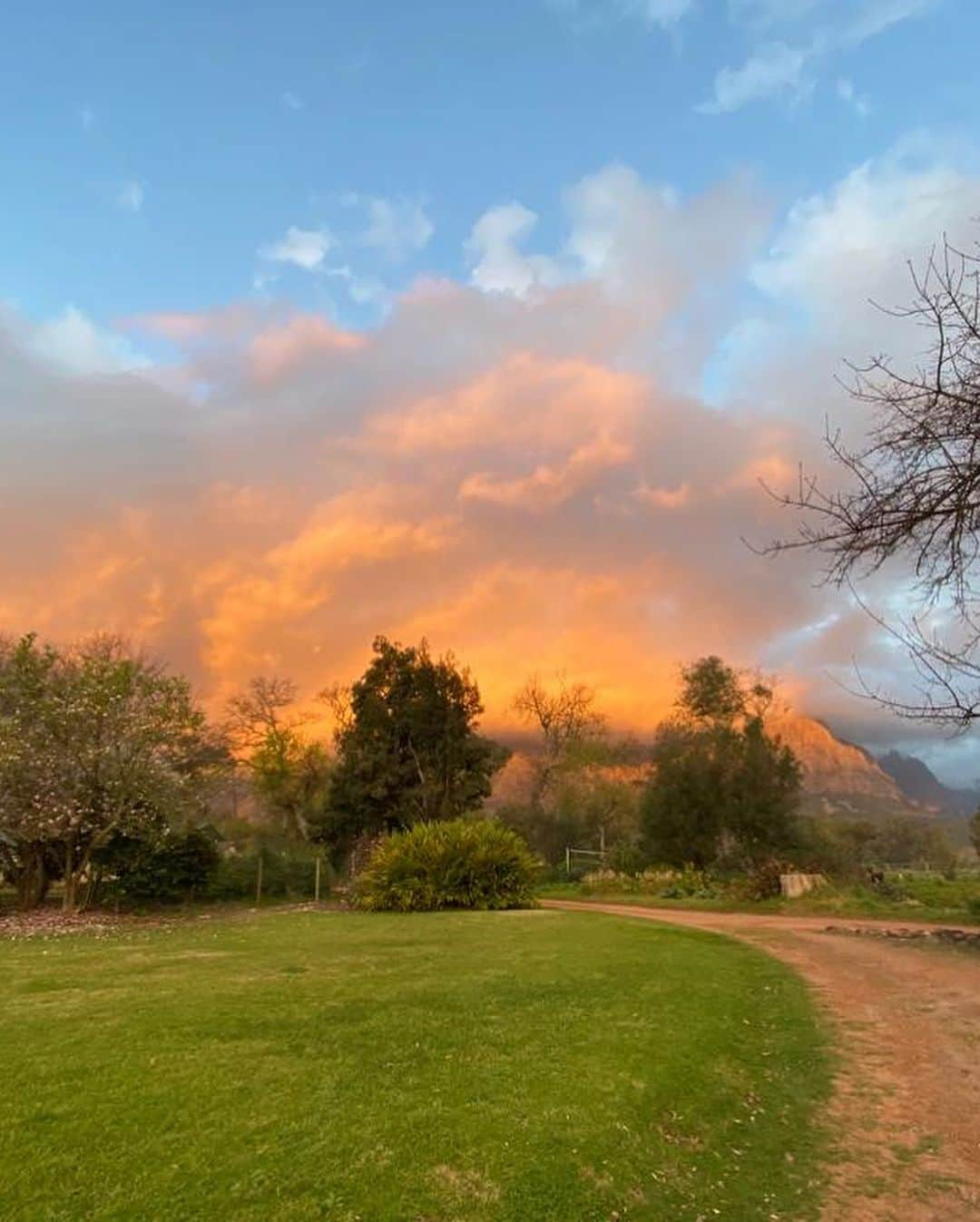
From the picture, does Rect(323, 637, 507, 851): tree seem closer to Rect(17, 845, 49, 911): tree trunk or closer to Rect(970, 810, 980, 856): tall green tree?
Rect(17, 845, 49, 911): tree trunk

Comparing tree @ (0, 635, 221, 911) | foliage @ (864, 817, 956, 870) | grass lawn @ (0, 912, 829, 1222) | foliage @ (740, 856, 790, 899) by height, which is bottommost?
foliage @ (864, 817, 956, 870)

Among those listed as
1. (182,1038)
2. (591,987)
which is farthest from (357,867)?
(182,1038)

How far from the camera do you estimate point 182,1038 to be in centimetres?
623

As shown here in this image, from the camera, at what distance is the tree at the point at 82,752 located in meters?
19.0

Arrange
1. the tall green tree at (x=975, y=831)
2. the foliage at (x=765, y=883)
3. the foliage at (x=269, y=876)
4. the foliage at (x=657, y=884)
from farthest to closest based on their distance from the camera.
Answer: the tall green tree at (x=975, y=831) → the foliage at (x=269, y=876) → the foliage at (x=657, y=884) → the foliage at (x=765, y=883)

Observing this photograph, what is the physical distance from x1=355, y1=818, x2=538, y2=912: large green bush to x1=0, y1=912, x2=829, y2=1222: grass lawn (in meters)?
9.45

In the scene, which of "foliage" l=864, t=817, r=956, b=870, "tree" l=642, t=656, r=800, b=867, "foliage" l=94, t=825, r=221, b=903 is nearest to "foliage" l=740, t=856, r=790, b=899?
"tree" l=642, t=656, r=800, b=867

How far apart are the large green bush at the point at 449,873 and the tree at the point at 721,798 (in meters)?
14.2

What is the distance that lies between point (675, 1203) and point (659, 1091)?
1520 millimetres

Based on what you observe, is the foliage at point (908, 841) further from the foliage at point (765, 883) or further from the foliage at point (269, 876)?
the foliage at point (269, 876)

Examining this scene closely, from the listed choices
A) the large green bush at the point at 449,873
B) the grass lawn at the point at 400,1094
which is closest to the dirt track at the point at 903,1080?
the grass lawn at the point at 400,1094

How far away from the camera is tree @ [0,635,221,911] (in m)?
19.0

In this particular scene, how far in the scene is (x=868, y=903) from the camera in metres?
21.3

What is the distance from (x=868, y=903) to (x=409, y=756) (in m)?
17.0
